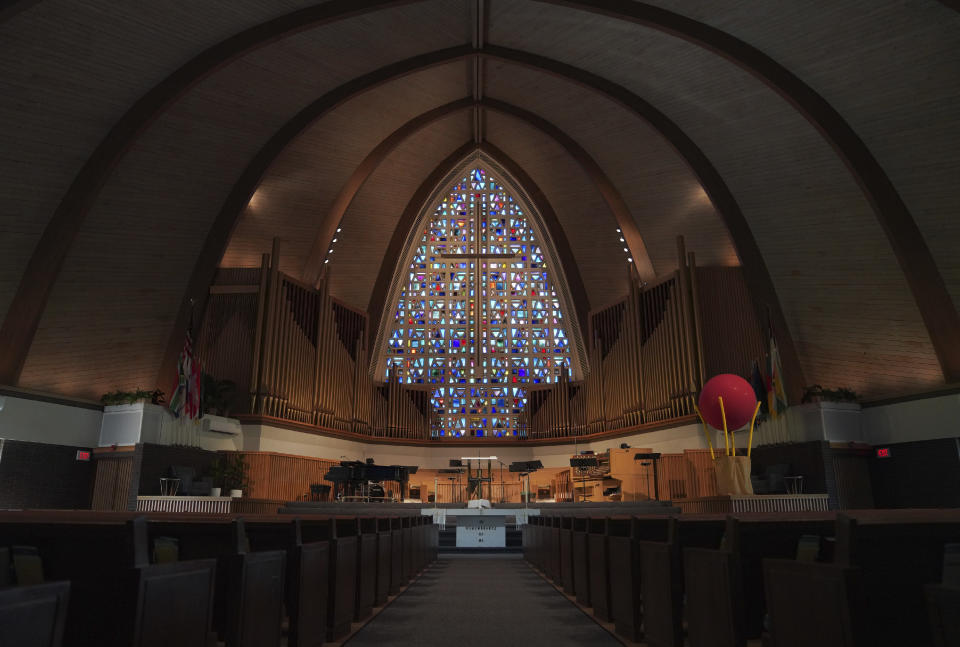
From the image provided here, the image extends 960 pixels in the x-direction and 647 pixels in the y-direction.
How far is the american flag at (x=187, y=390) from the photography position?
10.0 metres

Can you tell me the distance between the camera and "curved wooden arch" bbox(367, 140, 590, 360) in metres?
15.9

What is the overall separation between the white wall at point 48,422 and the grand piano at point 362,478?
3.56m

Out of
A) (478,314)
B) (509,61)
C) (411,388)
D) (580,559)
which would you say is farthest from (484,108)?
(580,559)

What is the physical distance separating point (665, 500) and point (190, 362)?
7.80 m

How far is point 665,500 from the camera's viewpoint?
1053 centimetres

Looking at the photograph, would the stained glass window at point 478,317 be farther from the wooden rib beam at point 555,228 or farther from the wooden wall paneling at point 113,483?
the wooden wall paneling at point 113,483

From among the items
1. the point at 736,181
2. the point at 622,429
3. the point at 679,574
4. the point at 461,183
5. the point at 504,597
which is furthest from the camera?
the point at 461,183

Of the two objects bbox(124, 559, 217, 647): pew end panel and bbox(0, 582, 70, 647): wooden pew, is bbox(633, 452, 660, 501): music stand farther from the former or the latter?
bbox(0, 582, 70, 647): wooden pew

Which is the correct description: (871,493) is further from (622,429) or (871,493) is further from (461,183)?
(461,183)

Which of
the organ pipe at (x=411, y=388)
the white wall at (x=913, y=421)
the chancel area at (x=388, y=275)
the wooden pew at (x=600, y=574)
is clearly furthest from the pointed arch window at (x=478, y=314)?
the wooden pew at (x=600, y=574)

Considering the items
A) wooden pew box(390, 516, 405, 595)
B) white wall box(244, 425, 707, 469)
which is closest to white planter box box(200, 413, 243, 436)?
white wall box(244, 425, 707, 469)

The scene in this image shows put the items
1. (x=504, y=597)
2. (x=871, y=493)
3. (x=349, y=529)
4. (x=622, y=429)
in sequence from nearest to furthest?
(x=349, y=529) → (x=504, y=597) → (x=871, y=493) → (x=622, y=429)

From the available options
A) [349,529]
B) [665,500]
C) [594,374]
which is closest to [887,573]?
[349,529]

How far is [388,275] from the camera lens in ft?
52.5
